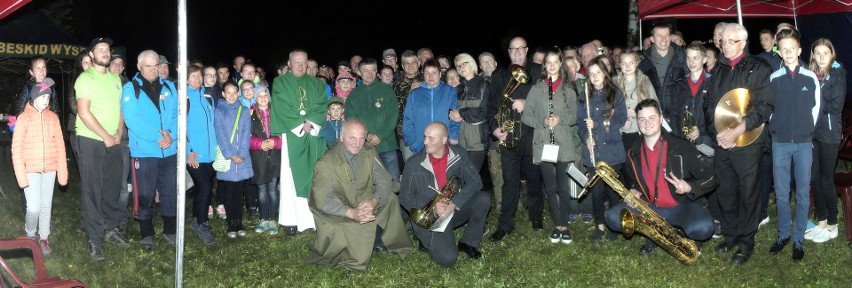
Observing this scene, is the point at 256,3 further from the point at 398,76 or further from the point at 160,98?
the point at 160,98

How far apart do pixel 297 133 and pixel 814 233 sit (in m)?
4.65

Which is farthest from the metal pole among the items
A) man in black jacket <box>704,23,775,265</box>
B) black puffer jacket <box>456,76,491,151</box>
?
man in black jacket <box>704,23,775,265</box>

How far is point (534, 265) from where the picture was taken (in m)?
6.25

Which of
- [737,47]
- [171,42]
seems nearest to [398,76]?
[737,47]

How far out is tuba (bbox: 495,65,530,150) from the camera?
6984mm

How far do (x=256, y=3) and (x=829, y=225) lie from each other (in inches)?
903

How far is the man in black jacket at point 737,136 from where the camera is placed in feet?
19.1

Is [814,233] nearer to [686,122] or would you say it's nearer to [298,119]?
[686,122]

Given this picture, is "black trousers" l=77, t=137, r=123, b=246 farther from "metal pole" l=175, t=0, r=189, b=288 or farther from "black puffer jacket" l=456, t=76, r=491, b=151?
"black puffer jacket" l=456, t=76, r=491, b=151

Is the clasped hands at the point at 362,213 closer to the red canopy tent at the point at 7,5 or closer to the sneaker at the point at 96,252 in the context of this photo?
the sneaker at the point at 96,252

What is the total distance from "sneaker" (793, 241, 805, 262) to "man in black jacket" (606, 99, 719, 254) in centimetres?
72

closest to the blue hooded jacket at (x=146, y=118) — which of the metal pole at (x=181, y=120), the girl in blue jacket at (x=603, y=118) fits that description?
the metal pole at (x=181, y=120)

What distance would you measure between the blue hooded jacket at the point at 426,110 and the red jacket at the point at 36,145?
311cm

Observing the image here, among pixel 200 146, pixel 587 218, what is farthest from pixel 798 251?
pixel 200 146
